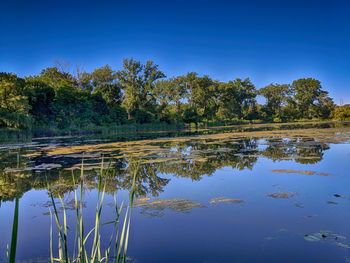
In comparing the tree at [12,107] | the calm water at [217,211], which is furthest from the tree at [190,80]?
the calm water at [217,211]

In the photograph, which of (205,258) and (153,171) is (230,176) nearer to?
(153,171)

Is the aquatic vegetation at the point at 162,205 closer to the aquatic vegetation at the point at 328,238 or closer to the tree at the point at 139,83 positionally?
the aquatic vegetation at the point at 328,238

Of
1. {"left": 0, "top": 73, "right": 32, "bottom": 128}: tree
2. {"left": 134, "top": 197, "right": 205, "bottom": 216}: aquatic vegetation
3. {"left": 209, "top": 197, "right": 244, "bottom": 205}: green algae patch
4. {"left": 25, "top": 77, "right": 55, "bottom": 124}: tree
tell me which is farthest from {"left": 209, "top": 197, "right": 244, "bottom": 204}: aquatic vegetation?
{"left": 25, "top": 77, "right": 55, "bottom": 124}: tree

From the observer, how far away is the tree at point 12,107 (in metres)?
22.6

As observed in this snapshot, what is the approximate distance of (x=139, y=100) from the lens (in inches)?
1585

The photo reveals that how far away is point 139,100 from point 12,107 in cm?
1913

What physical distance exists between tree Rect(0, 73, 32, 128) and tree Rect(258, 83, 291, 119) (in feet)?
193

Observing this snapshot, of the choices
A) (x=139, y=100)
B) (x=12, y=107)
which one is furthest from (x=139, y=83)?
(x=12, y=107)

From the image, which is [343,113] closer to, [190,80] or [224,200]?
[190,80]

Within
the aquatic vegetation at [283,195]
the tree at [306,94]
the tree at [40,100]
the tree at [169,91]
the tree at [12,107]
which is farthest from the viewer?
the tree at [306,94]

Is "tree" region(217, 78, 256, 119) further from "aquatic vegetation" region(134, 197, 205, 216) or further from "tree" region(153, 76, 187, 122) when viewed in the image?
"aquatic vegetation" region(134, 197, 205, 216)

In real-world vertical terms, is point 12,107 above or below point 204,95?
below

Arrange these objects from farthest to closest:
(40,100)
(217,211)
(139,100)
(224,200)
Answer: (139,100) < (40,100) < (224,200) < (217,211)

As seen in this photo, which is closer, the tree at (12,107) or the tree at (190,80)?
the tree at (12,107)
